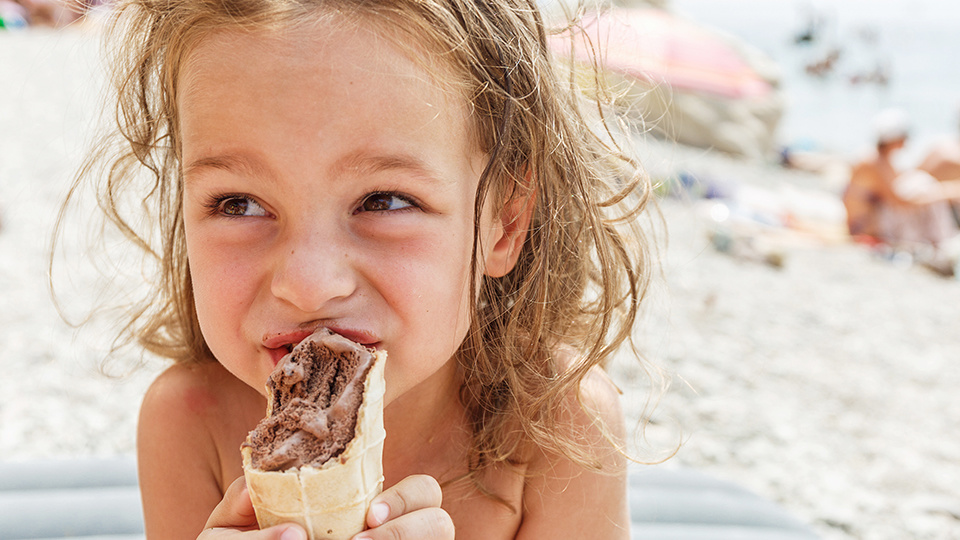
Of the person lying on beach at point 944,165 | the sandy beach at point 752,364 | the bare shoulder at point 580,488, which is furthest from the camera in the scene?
the person lying on beach at point 944,165

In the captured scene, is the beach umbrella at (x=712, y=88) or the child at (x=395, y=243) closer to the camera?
the child at (x=395, y=243)

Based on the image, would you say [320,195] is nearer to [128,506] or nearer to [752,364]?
[128,506]

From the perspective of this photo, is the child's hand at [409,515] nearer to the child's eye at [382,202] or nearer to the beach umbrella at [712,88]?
the child's eye at [382,202]

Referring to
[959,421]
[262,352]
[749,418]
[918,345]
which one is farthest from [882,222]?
[262,352]

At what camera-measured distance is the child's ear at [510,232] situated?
1875mm

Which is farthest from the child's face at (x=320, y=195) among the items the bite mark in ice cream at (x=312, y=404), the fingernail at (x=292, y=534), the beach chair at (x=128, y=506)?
the beach chair at (x=128, y=506)

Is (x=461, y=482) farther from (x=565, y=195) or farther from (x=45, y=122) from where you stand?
(x=45, y=122)

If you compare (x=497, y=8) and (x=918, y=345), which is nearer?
(x=497, y=8)

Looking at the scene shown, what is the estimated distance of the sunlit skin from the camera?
1.44 metres

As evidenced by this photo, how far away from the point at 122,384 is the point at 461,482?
275 centimetres

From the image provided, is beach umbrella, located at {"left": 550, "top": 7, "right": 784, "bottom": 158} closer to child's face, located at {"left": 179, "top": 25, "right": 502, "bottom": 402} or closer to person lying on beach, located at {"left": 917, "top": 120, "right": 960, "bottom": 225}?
→ person lying on beach, located at {"left": 917, "top": 120, "right": 960, "bottom": 225}

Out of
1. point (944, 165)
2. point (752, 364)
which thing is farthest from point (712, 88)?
point (752, 364)

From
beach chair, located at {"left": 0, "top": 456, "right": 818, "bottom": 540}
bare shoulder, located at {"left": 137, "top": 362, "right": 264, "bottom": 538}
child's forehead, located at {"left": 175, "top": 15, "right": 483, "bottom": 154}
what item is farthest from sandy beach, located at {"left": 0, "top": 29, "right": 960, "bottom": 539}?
bare shoulder, located at {"left": 137, "top": 362, "right": 264, "bottom": 538}

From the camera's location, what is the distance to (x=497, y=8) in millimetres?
1785
